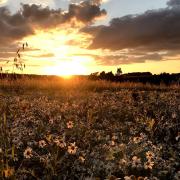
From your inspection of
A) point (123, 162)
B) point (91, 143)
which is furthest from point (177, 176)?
point (91, 143)

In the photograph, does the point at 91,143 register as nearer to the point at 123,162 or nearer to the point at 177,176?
the point at 123,162

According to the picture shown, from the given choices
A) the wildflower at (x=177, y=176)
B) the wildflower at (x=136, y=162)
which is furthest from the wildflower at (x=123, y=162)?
the wildflower at (x=177, y=176)

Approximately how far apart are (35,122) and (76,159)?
13.3 feet

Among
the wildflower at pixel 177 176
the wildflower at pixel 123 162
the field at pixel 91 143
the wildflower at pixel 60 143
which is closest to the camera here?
the wildflower at pixel 177 176

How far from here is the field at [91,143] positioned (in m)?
7.52

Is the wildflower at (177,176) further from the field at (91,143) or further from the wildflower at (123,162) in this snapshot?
the wildflower at (123,162)

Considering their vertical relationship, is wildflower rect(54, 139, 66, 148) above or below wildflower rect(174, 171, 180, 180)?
above

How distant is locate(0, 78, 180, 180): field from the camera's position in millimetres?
7520

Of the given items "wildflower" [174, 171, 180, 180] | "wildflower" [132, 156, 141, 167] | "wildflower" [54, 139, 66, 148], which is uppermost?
"wildflower" [54, 139, 66, 148]

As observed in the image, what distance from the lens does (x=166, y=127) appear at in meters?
11.5

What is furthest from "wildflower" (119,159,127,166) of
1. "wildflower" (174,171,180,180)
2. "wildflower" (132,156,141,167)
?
"wildflower" (174,171,180,180)

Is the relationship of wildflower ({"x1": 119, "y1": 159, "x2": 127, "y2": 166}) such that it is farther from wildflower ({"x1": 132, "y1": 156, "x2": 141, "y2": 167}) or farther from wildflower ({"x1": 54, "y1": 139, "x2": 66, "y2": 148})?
wildflower ({"x1": 54, "y1": 139, "x2": 66, "y2": 148})

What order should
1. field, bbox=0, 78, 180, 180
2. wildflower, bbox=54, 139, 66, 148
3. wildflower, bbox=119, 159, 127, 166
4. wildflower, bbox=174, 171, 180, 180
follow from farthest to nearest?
wildflower, bbox=54, 139, 66, 148 → field, bbox=0, 78, 180, 180 → wildflower, bbox=119, 159, 127, 166 → wildflower, bbox=174, 171, 180, 180

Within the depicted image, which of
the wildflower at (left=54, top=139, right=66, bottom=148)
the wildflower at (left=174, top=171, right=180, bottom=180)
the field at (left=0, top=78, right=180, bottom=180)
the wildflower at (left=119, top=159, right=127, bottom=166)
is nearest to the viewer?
the wildflower at (left=174, top=171, right=180, bottom=180)
